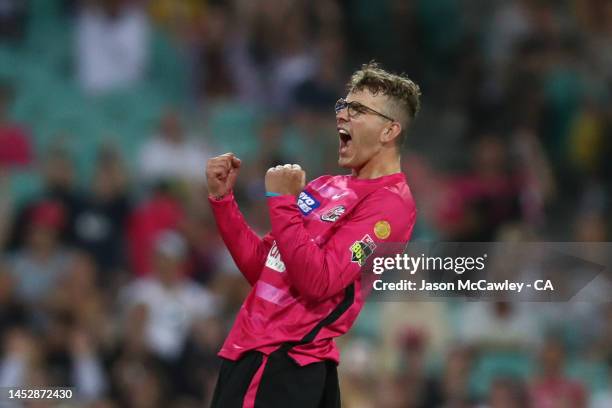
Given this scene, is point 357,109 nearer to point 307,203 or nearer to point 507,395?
point 307,203

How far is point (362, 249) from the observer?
3.54 meters

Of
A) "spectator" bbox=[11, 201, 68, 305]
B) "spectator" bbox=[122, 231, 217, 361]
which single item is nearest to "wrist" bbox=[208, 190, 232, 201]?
"spectator" bbox=[122, 231, 217, 361]

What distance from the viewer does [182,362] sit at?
7.26 meters

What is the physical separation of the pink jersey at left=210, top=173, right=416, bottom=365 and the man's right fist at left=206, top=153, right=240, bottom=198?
0.27 meters

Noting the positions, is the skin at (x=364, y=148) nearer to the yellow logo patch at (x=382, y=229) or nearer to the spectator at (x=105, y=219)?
the yellow logo patch at (x=382, y=229)

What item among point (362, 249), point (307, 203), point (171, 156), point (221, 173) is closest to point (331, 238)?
point (362, 249)

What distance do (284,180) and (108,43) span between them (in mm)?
6092

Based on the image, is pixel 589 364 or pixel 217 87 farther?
pixel 217 87

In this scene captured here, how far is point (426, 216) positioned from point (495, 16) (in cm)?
235

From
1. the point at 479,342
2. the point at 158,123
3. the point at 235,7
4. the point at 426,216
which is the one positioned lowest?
the point at 479,342

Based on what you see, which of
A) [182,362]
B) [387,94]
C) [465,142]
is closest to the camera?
[387,94]

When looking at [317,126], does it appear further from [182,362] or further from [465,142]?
[182,362]

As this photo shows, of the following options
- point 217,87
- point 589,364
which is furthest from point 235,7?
point 589,364

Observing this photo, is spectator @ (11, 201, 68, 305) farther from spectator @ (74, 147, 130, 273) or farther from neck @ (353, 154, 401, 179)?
neck @ (353, 154, 401, 179)
